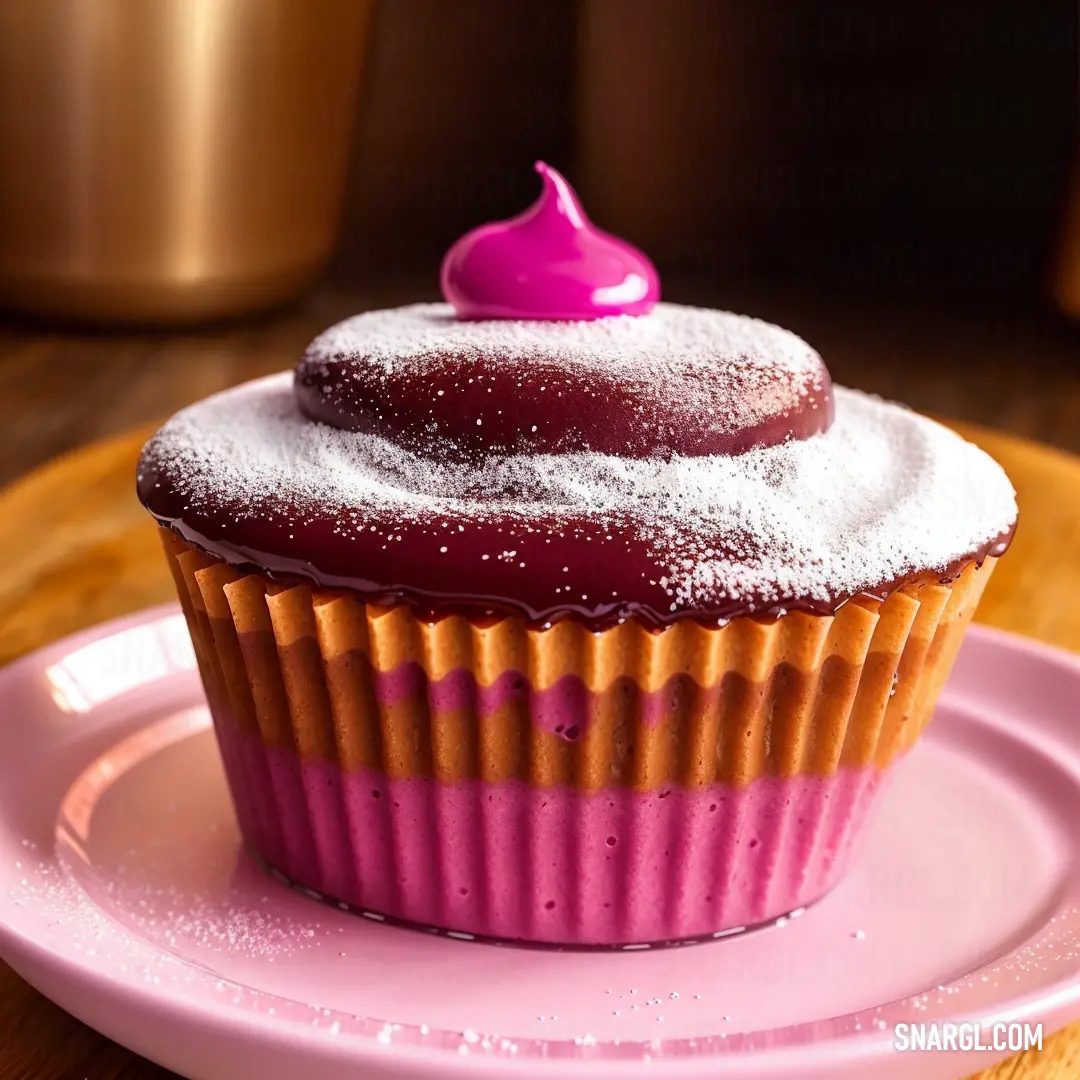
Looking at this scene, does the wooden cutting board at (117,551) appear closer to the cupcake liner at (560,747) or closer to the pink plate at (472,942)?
the pink plate at (472,942)

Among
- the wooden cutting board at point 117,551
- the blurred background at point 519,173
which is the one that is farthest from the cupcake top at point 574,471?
the blurred background at point 519,173

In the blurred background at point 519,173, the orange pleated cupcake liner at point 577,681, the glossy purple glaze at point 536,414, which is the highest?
the glossy purple glaze at point 536,414

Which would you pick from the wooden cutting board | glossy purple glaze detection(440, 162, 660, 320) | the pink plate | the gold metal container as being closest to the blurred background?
the gold metal container

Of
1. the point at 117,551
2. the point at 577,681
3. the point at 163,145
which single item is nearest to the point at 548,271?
the point at 577,681

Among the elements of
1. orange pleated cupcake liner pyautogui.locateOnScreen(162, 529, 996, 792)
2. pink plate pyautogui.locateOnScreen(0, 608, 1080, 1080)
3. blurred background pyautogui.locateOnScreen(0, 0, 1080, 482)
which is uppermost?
orange pleated cupcake liner pyautogui.locateOnScreen(162, 529, 996, 792)

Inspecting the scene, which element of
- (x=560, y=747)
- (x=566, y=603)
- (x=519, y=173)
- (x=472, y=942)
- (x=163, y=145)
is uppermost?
(x=566, y=603)

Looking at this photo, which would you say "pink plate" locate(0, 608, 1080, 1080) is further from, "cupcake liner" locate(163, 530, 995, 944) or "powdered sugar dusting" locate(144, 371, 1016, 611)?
"powdered sugar dusting" locate(144, 371, 1016, 611)

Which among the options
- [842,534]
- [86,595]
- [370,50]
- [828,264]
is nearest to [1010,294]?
[828,264]

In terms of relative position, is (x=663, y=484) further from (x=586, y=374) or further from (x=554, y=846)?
(x=554, y=846)
